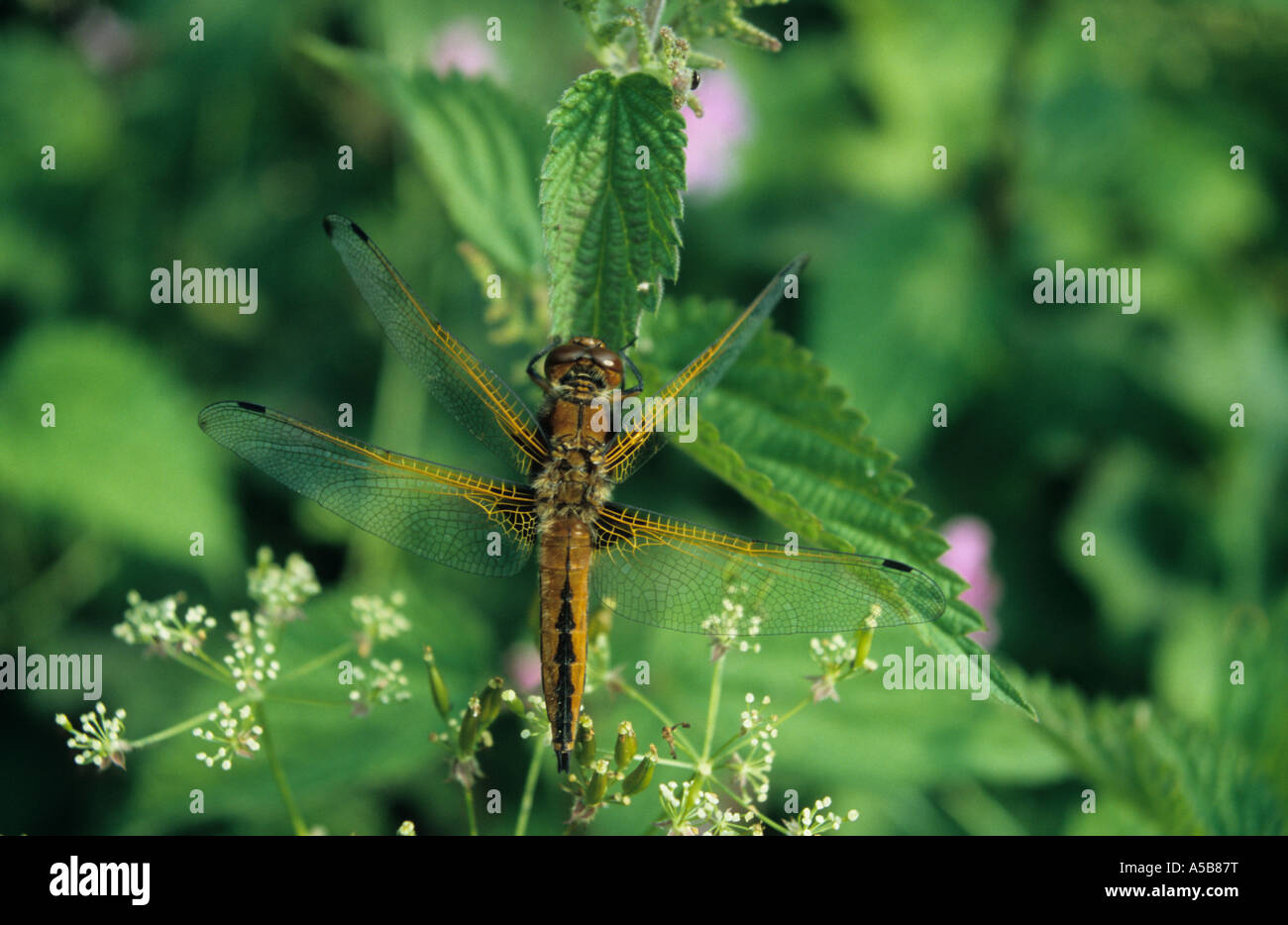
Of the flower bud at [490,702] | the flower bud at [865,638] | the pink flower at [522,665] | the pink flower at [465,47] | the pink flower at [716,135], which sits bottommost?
the flower bud at [490,702]

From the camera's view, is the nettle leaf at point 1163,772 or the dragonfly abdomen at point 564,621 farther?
the nettle leaf at point 1163,772

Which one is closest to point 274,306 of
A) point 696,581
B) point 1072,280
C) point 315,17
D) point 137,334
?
point 137,334

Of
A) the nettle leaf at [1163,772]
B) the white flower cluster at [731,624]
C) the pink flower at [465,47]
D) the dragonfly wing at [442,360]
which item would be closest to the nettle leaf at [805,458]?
the white flower cluster at [731,624]

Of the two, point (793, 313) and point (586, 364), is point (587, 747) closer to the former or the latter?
point (586, 364)

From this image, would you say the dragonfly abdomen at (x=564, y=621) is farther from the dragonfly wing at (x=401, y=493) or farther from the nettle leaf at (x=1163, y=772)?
the nettle leaf at (x=1163, y=772)

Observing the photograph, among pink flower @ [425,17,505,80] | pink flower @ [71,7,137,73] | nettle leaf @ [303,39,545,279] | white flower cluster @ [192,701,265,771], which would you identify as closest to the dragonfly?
nettle leaf @ [303,39,545,279]

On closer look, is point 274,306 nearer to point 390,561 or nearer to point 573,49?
point 390,561

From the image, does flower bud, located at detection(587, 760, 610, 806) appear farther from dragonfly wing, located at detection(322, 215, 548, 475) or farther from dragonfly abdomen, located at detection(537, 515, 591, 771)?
dragonfly wing, located at detection(322, 215, 548, 475)
